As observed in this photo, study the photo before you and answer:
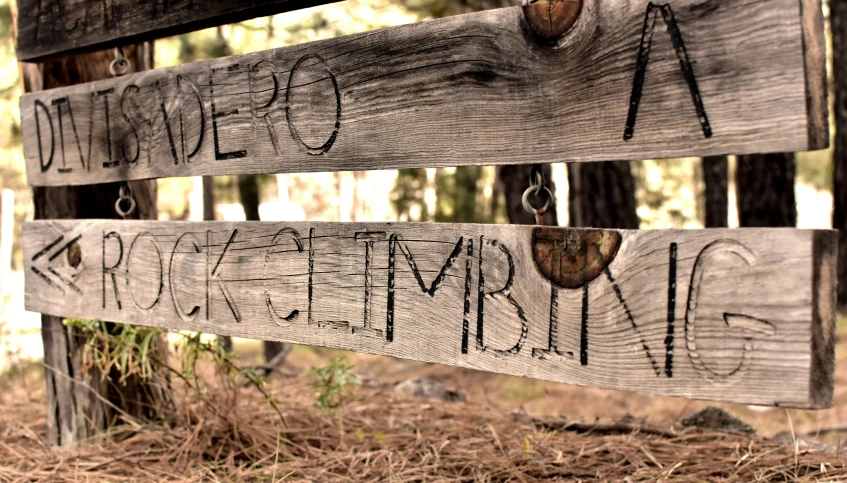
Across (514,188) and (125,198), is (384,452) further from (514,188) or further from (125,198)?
(514,188)

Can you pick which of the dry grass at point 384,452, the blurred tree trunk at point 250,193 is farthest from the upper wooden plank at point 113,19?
the blurred tree trunk at point 250,193

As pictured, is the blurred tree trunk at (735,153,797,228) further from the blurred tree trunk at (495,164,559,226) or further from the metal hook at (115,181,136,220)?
the metal hook at (115,181,136,220)

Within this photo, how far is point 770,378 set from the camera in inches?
62.9

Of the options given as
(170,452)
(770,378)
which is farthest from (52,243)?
(770,378)

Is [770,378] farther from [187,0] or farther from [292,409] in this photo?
[292,409]

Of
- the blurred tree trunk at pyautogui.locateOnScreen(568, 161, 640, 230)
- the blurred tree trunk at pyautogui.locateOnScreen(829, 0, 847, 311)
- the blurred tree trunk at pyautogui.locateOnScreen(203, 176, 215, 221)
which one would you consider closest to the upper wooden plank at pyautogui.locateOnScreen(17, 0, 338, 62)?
the blurred tree trunk at pyautogui.locateOnScreen(203, 176, 215, 221)

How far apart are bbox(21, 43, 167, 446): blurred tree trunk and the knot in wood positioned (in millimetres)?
2068

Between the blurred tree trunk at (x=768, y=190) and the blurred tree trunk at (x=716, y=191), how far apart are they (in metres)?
0.67

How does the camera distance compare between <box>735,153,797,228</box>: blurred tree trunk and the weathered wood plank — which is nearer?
the weathered wood plank

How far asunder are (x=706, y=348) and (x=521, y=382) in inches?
180

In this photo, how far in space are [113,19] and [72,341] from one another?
1.38m

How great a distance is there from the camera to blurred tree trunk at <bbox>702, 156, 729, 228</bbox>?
7.13 m

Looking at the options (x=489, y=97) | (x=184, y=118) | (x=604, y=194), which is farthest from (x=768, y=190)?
(x=184, y=118)

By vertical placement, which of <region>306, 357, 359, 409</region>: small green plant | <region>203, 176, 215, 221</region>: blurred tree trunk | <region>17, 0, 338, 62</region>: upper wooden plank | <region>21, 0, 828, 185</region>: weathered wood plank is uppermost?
<region>17, 0, 338, 62</region>: upper wooden plank
